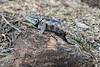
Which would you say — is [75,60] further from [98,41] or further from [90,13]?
[90,13]

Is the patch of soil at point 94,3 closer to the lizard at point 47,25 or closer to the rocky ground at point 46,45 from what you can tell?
the rocky ground at point 46,45

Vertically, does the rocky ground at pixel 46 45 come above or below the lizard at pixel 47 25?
below

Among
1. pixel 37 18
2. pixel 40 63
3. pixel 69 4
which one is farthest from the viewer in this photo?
pixel 69 4

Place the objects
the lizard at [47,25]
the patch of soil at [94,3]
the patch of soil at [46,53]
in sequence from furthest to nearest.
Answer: the patch of soil at [94,3], the lizard at [47,25], the patch of soil at [46,53]

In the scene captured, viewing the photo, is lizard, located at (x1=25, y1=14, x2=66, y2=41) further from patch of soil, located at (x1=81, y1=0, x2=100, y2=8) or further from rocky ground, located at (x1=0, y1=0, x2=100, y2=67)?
patch of soil, located at (x1=81, y1=0, x2=100, y2=8)

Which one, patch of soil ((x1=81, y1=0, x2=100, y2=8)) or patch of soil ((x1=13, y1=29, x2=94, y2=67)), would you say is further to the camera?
patch of soil ((x1=81, y1=0, x2=100, y2=8))

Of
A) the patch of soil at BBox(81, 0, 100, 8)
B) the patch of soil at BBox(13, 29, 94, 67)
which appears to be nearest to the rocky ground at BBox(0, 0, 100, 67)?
the patch of soil at BBox(13, 29, 94, 67)

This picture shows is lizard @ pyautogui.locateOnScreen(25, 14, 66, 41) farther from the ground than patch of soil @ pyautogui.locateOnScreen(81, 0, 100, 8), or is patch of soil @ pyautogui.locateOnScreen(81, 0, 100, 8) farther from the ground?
lizard @ pyautogui.locateOnScreen(25, 14, 66, 41)

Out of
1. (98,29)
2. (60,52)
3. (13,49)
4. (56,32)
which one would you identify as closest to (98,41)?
(98,29)

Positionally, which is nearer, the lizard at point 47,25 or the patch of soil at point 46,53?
the patch of soil at point 46,53

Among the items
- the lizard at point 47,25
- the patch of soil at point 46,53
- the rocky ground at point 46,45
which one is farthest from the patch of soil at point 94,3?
the patch of soil at point 46,53

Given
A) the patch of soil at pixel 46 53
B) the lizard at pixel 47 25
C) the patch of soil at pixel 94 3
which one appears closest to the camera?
the patch of soil at pixel 46 53
